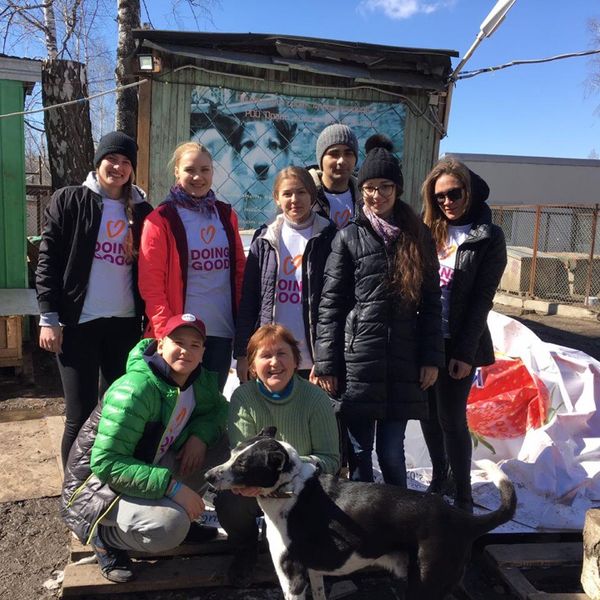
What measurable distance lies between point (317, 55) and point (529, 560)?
5192 mm

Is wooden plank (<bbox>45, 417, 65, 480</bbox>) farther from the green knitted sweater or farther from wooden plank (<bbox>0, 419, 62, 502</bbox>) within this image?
the green knitted sweater

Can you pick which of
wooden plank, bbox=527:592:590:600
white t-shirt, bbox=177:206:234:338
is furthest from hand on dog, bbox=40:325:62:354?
wooden plank, bbox=527:592:590:600

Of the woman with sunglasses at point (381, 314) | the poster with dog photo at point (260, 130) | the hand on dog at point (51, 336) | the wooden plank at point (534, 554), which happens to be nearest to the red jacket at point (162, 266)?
the hand on dog at point (51, 336)

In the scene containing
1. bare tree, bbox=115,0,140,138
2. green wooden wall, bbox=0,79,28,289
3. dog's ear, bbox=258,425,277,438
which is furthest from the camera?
bare tree, bbox=115,0,140,138

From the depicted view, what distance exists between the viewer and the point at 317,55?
245 inches

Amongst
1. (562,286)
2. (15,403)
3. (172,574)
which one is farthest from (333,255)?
(562,286)

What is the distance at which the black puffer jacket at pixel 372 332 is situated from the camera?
2771mm

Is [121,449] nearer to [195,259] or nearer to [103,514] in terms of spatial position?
[103,514]

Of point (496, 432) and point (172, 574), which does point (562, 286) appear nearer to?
point (496, 432)

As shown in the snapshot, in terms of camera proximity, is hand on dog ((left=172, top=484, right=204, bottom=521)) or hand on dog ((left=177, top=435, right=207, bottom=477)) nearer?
hand on dog ((left=172, top=484, right=204, bottom=521))

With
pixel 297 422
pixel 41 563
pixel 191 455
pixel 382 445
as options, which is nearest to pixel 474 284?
pixel 382 445

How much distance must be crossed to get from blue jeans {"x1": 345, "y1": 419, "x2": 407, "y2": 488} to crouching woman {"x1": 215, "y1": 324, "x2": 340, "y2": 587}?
27 centimetres

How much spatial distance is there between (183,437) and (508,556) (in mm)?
1692

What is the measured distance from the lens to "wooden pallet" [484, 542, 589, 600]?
107 inches
